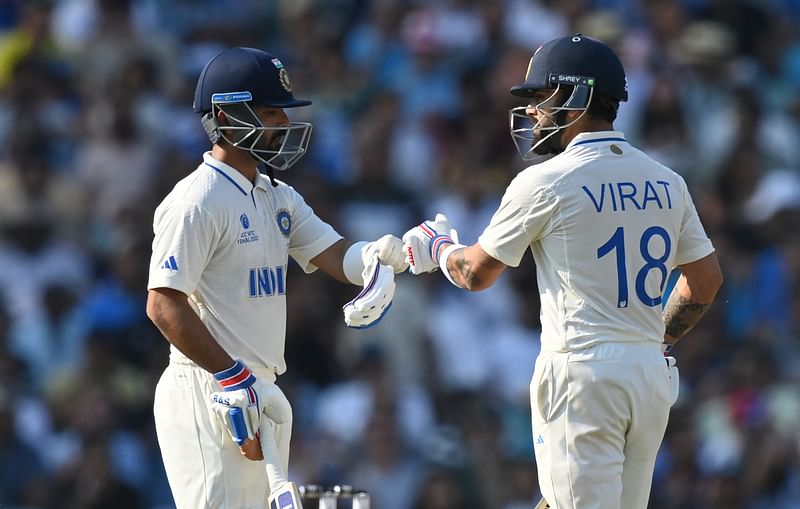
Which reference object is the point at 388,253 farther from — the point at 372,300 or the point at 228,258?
the point at 228,258

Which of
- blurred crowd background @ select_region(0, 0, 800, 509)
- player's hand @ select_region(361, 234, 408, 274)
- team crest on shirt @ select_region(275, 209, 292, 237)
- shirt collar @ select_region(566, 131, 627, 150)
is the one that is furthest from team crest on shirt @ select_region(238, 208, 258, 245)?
blurred crowd background @ select_region(0, 0, 800, 509)

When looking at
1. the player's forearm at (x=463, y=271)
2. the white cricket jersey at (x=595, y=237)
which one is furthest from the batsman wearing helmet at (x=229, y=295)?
the white cricket jersey at (x=595, y=237)

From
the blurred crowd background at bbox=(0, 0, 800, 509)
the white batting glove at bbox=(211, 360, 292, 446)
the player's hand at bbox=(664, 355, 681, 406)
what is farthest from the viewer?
the blurred crowd background at bbox=(0, 0, 800, 509)

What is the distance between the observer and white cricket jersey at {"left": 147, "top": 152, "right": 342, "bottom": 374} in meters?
5.54

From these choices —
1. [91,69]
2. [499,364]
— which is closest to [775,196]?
[499,364]

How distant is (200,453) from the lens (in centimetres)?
560

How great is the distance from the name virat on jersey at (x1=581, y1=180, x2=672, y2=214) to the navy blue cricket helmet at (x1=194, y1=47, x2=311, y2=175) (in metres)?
1.25

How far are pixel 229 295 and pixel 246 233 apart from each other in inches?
9.8

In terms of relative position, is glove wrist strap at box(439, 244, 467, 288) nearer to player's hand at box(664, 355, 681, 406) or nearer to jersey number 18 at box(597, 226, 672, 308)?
jersey number 18 at box(597, 226, 672, 308)

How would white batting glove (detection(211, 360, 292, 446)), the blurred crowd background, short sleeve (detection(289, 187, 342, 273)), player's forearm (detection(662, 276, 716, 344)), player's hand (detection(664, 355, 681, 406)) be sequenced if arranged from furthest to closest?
the blurred crowd background
short sleeve (detection(289, 187, 342, 273))
player's forearm (detection(662, 276, 716, 344))
player's hand (detection(664, 355, 681, 406))
white batting glove (detection(211, 360, 292, 446))

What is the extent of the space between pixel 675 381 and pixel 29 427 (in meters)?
5.13

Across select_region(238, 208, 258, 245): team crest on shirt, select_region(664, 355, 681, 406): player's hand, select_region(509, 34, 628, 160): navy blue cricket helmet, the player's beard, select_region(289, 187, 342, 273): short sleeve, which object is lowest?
select_region(664, 355, 681, 406): player's hand

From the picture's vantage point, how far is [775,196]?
10.5 metres

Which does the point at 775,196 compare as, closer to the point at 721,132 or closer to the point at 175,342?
the point at 721,132
